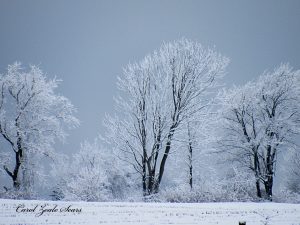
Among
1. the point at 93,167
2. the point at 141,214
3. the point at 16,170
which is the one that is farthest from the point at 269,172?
the point at 93,167

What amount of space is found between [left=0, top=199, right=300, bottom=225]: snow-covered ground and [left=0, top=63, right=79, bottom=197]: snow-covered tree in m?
11.2

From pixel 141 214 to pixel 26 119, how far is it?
15.0 meters

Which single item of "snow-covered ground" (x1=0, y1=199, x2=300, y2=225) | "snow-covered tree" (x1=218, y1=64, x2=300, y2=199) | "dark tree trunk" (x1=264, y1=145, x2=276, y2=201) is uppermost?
"snow-covered tree" (x1=218, y1=64, x2=300, y2=199)

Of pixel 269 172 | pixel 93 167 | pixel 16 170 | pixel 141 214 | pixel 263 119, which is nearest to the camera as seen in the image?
pixel 141 214

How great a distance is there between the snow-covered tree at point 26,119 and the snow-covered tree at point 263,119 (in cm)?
1322

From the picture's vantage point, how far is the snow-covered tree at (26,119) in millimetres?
23266

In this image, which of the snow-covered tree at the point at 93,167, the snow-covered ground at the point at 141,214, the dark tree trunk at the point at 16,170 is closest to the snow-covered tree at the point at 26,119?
the dark tree trunk at the point at 16,170

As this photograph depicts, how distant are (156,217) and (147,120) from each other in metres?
9.70

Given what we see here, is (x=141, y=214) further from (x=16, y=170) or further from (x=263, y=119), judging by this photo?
(x=263, y=119)

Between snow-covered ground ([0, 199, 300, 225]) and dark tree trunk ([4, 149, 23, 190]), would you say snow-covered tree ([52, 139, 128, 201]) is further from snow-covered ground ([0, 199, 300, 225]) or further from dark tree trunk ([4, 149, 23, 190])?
snow-covered ground ([0, 199, 300, 225])

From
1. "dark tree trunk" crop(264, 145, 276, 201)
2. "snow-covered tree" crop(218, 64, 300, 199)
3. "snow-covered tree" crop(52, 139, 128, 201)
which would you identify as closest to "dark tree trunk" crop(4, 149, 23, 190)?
"snow-covered tree" crop(218, 64, 300, 199)

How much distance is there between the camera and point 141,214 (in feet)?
40.0

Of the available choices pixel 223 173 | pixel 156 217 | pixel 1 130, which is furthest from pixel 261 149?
pixel 1 130

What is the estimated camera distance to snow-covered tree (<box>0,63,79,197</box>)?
23266 mm
